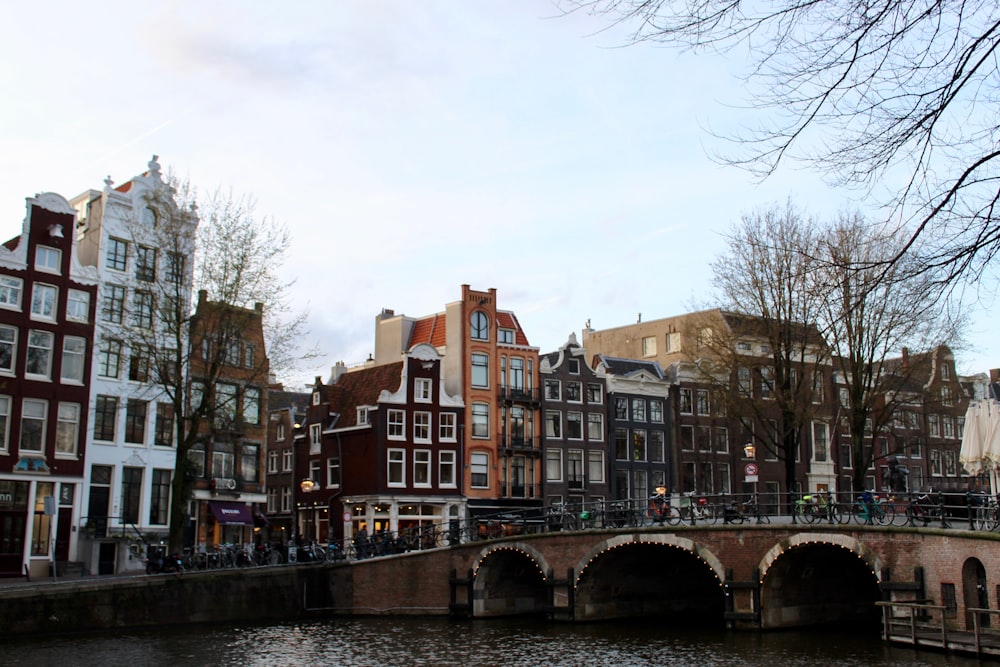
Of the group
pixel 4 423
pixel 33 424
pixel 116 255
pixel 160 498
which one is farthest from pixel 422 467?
pixel 4 423

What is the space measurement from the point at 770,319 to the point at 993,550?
1385cm

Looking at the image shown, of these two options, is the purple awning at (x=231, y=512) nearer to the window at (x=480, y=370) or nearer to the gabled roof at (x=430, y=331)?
the gabled roof at (x=430, y=331)

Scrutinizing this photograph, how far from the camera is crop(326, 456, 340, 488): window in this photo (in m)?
51.5

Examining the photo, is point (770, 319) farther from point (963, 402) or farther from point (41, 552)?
point (963, 402)

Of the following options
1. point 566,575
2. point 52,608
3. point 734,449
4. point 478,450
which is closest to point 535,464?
point 478,450

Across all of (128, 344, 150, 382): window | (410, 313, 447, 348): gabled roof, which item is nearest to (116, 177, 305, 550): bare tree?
(128, 344, 150, 382): window

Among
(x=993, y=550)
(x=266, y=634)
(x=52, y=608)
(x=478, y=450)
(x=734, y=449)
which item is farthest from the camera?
(x=734, y=449)

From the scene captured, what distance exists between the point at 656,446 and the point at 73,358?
30.7 m

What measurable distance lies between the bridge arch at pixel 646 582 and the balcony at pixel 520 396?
55.0 feet

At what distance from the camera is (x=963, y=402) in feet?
202

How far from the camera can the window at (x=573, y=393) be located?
54125mm

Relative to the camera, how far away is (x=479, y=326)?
53188mm

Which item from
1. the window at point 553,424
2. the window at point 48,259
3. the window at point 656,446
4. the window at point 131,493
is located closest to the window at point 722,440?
the window at point 656,446

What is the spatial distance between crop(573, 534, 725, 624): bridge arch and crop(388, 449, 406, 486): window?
16.3m
